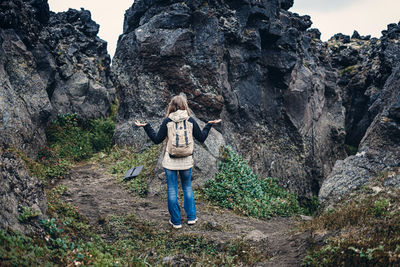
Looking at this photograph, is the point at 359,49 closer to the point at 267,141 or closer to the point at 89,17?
the point at 267,141

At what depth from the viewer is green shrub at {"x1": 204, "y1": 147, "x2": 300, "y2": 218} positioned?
9.96m

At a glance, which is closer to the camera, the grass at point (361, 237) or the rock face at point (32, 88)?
the grass at point (361, 237)

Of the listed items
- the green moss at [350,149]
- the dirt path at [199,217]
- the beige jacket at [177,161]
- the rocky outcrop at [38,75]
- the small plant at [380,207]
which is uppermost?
the rocky outcrop at [38,75]

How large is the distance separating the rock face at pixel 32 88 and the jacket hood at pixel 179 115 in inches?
115

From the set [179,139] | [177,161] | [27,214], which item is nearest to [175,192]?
[177,161]

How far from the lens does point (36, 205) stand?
5.53 meters

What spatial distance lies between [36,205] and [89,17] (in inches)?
824

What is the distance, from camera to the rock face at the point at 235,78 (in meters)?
13.4

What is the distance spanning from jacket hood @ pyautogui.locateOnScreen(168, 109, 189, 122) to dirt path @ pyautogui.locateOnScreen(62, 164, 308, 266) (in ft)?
8.13

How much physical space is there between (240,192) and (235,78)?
6.12m

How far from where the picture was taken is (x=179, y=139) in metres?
7.07

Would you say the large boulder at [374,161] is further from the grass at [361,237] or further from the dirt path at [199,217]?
the grass at [361,237]

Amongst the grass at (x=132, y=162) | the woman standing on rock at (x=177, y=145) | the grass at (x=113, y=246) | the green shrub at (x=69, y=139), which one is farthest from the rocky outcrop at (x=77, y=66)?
the grass at (x=113, y=246)

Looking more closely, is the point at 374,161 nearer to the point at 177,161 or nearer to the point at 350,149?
the point at 177,161
